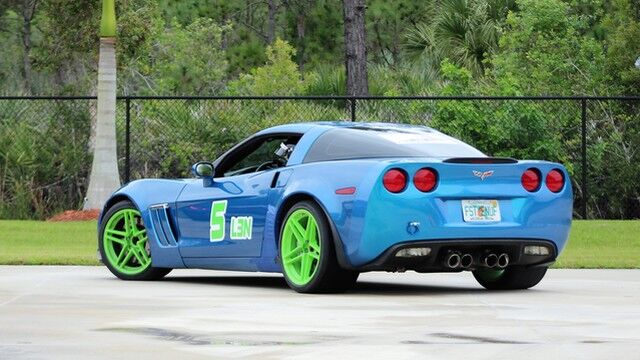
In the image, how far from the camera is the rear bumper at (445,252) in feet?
41.7

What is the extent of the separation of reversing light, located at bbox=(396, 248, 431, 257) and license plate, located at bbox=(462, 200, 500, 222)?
1.26 feet

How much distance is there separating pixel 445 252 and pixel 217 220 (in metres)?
2.20

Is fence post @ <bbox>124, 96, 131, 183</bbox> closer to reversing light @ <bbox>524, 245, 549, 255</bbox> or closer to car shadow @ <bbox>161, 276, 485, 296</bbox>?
car shadow @ <bbox>161, 276, 485, 296</bbox>

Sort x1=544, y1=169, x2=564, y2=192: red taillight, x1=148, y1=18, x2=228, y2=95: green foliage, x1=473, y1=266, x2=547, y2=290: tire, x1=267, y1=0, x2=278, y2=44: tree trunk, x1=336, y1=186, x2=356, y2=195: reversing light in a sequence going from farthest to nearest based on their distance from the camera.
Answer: x1=267, y1=0, x2=278, y2=44: tree trunk
x1=148, y1=18, x2=228, y2=95: green foliage
x1=473, y1=266, x2=547, y2=290: tire
x1=544, y1=169, x2=564, y2=192: red taillight
x1=336, y1=186, x2=356, y2=195: reversing light

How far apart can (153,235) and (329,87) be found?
1580cm

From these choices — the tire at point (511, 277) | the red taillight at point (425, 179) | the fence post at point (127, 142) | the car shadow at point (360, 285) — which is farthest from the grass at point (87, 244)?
the red taillight at point (425, 179)

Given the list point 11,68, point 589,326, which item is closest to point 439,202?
point 589,326

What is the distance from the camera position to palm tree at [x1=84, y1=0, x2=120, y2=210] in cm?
2556

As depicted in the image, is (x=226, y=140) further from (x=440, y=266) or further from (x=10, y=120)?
(x=440, y=266)

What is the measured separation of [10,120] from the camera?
87.5 ft

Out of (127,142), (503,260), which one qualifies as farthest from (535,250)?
(127,142)

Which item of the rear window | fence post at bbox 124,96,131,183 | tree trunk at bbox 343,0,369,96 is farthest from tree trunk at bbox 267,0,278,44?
the rear window

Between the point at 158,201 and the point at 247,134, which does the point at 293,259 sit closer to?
the point at 158,201

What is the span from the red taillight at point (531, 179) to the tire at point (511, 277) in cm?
78
